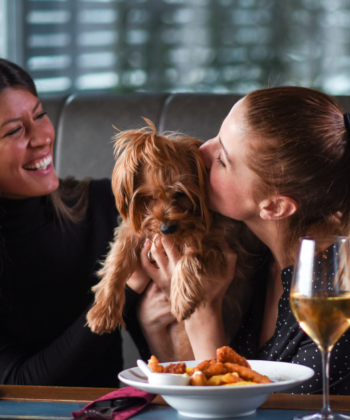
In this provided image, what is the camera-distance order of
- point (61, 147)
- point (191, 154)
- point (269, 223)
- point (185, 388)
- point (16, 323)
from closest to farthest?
point (185, 388)
point (269, 223)
point (191, 154)
point (16, 323)
point (61, 147)

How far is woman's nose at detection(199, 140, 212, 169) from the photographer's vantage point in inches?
64.0

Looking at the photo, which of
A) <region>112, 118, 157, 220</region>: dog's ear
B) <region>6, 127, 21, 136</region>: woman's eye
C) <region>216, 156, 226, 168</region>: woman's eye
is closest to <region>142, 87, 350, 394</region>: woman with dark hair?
<region>216, 156, 226, 168</region>: woman's eye

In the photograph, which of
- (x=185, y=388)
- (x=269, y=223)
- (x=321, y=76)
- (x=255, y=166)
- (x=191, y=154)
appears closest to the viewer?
(x=185, y=388)

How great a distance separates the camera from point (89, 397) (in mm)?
1032

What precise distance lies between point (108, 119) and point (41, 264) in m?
0.98

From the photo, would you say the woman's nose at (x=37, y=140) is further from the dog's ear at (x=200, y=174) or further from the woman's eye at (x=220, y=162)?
the woman's eye at (x=220, y=162)

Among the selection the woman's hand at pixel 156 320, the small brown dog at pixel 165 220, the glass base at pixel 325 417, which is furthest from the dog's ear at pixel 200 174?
the glass base at pixel 325 417

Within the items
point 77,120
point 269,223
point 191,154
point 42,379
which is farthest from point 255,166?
point 77,120

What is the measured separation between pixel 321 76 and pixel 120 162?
2011 millimetres

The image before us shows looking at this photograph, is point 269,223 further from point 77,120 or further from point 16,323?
point 77,120

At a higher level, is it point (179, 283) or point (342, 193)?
point (342, 193)

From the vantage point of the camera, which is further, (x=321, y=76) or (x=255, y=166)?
(x=321, y=76)

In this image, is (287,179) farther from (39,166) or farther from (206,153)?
(39,166)

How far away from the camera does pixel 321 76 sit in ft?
10.6
